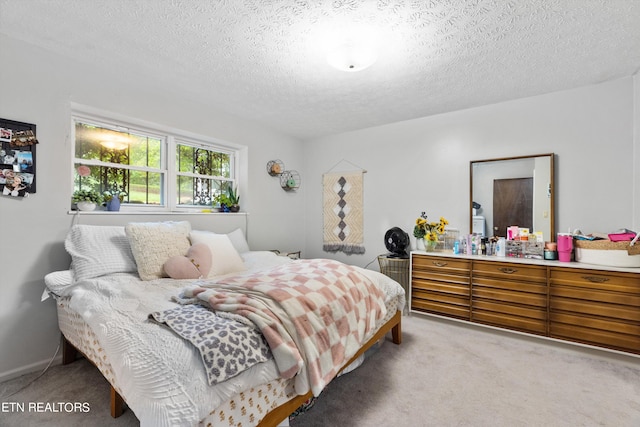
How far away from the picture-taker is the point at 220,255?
2.44 metres

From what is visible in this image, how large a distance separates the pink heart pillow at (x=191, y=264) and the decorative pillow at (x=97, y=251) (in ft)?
1.18

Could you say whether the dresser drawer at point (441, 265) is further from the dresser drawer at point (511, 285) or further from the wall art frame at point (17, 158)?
the wall art frame at point (17, 158)

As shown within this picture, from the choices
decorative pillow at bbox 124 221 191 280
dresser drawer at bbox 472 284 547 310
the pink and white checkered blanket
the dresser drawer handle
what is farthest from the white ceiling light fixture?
the dresser drawer handle

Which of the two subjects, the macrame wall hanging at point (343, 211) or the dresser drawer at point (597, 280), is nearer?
the dresser drawer at point (597, 280)

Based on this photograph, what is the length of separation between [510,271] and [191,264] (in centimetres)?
282

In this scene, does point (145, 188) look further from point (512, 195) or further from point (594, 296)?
point (594, 296)

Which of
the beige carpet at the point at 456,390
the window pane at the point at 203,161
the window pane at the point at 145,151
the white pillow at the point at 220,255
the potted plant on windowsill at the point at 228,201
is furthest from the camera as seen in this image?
the potted plant on windowsill at the point at 228,201

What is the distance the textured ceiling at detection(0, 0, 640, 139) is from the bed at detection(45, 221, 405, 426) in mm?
1358

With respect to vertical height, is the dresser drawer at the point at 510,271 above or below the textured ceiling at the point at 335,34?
below

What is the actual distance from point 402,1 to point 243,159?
264cm

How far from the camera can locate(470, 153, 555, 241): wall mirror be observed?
9.57 ft

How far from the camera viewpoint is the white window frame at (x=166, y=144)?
2.47 m

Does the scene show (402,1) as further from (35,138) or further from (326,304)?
(35,138)

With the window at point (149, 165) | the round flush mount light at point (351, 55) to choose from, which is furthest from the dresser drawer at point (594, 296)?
the window at point (149, 165)
